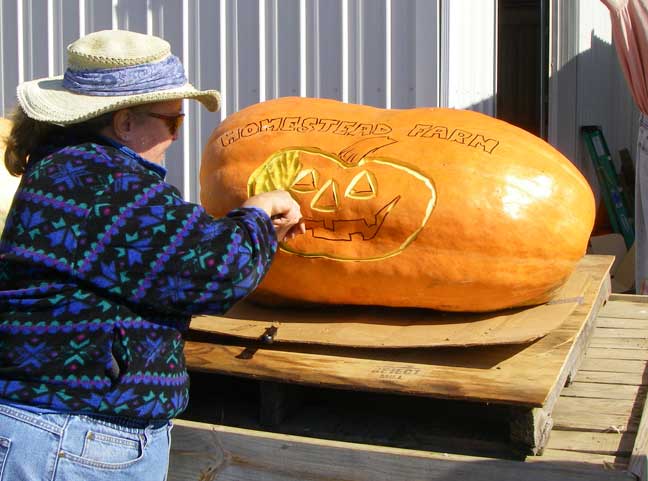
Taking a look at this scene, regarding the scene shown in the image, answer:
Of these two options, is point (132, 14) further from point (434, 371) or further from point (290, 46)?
point (434, 371)

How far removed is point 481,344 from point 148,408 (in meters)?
1.03

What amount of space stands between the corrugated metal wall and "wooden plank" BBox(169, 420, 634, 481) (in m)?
2.67

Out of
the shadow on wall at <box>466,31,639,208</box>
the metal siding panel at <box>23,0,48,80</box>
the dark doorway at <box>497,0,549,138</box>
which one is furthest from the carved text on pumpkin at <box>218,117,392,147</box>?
the dark doorway at <box>497,0,549,138</box>

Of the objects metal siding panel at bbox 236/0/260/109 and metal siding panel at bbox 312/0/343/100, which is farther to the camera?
metal siding panel at bbox 236/0/260/109

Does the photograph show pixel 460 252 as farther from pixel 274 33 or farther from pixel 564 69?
pixel 564 69

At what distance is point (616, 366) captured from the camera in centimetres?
293

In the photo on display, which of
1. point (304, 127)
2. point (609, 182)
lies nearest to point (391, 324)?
point (304, 127)

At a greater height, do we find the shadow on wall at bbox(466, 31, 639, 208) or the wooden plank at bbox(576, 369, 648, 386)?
the shadow on wall at bbox(466, 31, 639, 208)

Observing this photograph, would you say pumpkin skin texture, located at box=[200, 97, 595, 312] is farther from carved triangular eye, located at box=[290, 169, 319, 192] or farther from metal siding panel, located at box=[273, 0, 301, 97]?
metal siding panel, located at box=[273, 0, 301, 97]

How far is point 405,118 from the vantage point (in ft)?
9.83

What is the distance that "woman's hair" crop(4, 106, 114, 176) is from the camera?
6.23 feet

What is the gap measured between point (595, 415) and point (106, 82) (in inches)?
66.7

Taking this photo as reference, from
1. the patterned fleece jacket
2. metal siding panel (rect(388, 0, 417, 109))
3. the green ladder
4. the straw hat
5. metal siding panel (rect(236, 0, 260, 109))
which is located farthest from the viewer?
the green ladder

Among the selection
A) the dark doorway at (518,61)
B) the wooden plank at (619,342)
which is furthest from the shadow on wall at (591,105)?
the wooden plank at (619,342)
